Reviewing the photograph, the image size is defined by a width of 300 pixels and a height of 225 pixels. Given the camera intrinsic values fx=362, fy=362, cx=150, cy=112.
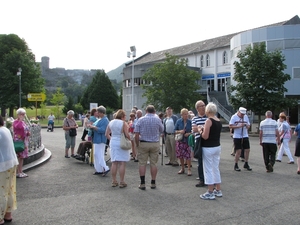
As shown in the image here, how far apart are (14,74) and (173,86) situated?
89.9 feet

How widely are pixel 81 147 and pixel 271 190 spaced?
7046 mm

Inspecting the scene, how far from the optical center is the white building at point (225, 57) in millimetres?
37653

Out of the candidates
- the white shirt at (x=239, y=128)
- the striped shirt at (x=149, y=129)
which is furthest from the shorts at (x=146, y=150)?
the white shirt at (x=239, y=128)

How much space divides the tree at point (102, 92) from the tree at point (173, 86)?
4996cm

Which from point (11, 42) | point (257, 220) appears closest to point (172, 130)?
point (257, 220)

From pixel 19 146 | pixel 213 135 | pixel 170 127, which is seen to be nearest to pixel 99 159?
pixel 19 146

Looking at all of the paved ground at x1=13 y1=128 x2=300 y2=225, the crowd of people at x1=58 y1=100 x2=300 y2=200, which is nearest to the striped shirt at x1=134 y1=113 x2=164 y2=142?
the crowd of people at x1=58 y1=100 x2=300 y2=200

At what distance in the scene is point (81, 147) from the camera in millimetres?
12914

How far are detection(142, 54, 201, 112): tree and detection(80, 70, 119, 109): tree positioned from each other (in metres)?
50.0

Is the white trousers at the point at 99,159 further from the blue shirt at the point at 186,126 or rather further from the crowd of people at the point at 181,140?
the blue shirt at the point at 186,126

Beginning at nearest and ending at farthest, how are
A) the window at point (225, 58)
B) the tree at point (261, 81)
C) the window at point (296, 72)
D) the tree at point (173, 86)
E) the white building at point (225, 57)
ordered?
the tree at point (261, 81), the tree at point (173, 86), the white building at point (225, 57), the window at point (296, 72), the window at point (225, 58)

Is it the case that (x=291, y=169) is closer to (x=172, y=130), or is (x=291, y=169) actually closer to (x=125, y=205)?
(x=172, y=130)

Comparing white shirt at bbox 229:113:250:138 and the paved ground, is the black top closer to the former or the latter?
the paved ground

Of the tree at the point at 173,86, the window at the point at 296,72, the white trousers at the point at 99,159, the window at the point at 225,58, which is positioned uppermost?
the window at the point at 225,58
